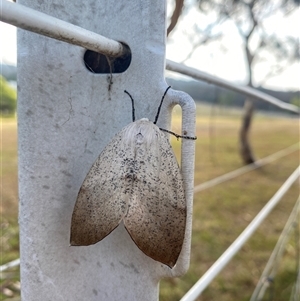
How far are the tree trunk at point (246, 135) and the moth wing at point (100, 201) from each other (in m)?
4.84

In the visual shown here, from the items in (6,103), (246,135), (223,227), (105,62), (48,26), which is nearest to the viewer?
(48,26)

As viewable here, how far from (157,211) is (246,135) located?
16.5ft

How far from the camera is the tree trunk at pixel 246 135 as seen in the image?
4.96m

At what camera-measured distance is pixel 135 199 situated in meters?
0.27

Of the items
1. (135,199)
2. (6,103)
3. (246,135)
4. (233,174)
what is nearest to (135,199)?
(135,199)

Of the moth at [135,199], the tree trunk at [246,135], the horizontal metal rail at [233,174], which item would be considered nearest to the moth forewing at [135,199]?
the moth at [135,199]

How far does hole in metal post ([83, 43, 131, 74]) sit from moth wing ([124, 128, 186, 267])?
77 mm

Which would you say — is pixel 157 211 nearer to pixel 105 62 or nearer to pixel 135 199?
pixel 135 199

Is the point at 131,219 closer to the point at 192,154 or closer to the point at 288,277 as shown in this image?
the point at 192,154

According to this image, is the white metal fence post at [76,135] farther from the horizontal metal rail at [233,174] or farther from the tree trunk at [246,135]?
the tree trunk at [246,135]

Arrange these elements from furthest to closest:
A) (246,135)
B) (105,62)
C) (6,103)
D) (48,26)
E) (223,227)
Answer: (246,135), (223,227), (6,103), (105,62), (48,26)

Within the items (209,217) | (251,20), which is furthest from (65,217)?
(251,20)

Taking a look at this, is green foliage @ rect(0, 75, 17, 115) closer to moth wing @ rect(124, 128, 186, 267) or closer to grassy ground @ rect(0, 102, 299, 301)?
grassy ground @ rect(0, 102, 299, 301)

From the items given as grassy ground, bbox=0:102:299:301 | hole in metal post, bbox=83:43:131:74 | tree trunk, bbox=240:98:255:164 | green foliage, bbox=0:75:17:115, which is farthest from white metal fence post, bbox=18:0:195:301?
tree trunk, bbox=240:98:255:164
